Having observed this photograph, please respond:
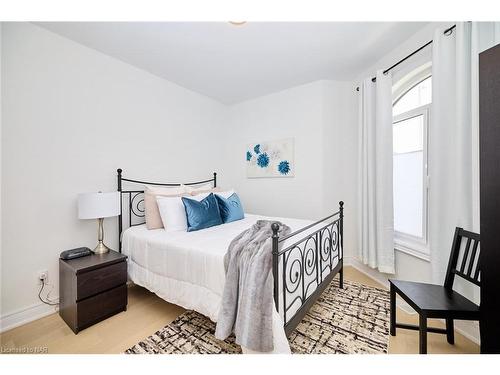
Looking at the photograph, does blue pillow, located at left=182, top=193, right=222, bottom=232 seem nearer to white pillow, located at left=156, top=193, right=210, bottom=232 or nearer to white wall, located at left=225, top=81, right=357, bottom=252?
white pillow, located at left=156, top=193, right=210, bottom=232

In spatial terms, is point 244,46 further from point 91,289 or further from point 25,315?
point 25,315

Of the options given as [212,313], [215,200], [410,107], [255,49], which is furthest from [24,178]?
[410,107]

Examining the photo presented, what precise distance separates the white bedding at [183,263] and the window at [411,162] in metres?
1.31

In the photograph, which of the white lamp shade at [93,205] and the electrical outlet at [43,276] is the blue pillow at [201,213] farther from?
the electrical outlet at [43,276]

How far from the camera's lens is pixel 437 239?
186cm

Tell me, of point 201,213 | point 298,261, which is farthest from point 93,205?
point 298,261

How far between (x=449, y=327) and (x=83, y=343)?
2.71 m

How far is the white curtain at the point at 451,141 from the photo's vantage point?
166cm

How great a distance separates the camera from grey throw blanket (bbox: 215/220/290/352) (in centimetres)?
124

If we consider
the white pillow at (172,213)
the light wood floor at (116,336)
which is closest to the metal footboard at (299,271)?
the light wood floor at (116,336)
